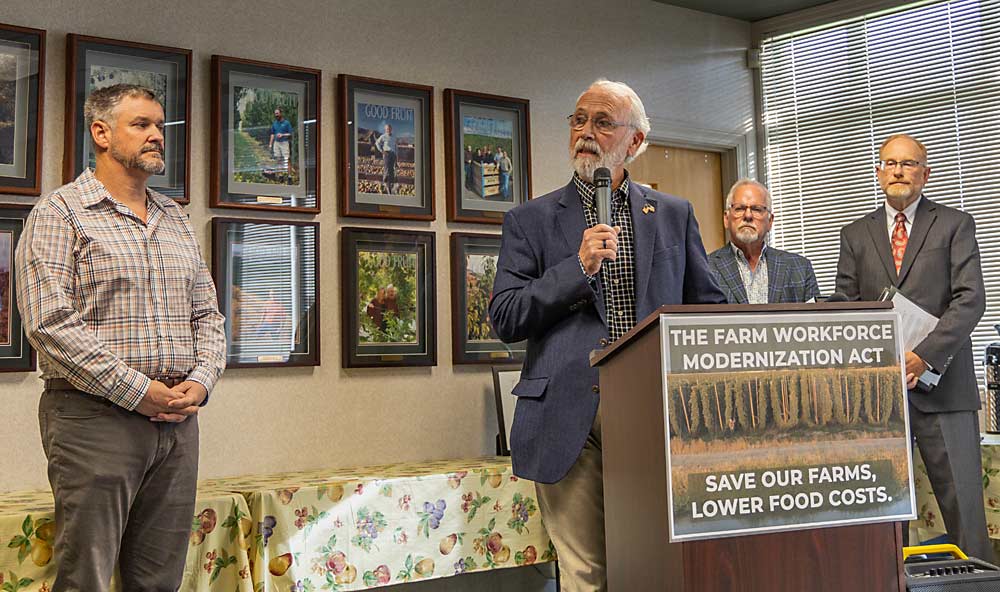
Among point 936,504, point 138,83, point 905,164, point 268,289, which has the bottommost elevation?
point 936,504

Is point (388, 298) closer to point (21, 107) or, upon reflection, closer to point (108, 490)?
point (21, 107)

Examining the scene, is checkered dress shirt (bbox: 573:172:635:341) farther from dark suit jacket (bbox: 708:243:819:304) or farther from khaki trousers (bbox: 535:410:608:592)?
dark suit jacket (bbox: 708:243:819:304)

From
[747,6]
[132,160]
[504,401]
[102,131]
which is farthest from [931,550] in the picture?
[747,6]

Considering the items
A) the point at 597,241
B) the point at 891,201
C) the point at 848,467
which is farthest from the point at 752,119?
the point at 848,467

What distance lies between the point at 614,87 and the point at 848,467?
3.64ft

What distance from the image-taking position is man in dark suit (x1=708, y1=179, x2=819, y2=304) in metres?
3.51

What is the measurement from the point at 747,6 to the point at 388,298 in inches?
96.8

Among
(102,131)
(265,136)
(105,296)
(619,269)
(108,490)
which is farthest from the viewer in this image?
(265,136)

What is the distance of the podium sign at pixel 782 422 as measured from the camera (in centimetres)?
133

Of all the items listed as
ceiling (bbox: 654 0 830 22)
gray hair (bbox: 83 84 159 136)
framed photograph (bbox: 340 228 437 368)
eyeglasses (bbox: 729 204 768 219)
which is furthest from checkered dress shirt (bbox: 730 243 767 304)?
gray hair (bbox: 83 84 159 136)

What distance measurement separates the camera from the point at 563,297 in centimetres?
191

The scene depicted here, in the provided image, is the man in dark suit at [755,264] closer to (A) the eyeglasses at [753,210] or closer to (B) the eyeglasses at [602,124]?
(A) the eyeglasses at [753,210]

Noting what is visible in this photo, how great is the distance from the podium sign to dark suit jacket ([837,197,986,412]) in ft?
6.28

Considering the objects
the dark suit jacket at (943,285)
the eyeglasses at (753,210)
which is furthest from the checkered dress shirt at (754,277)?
the dark suit jacket at (943,285)
